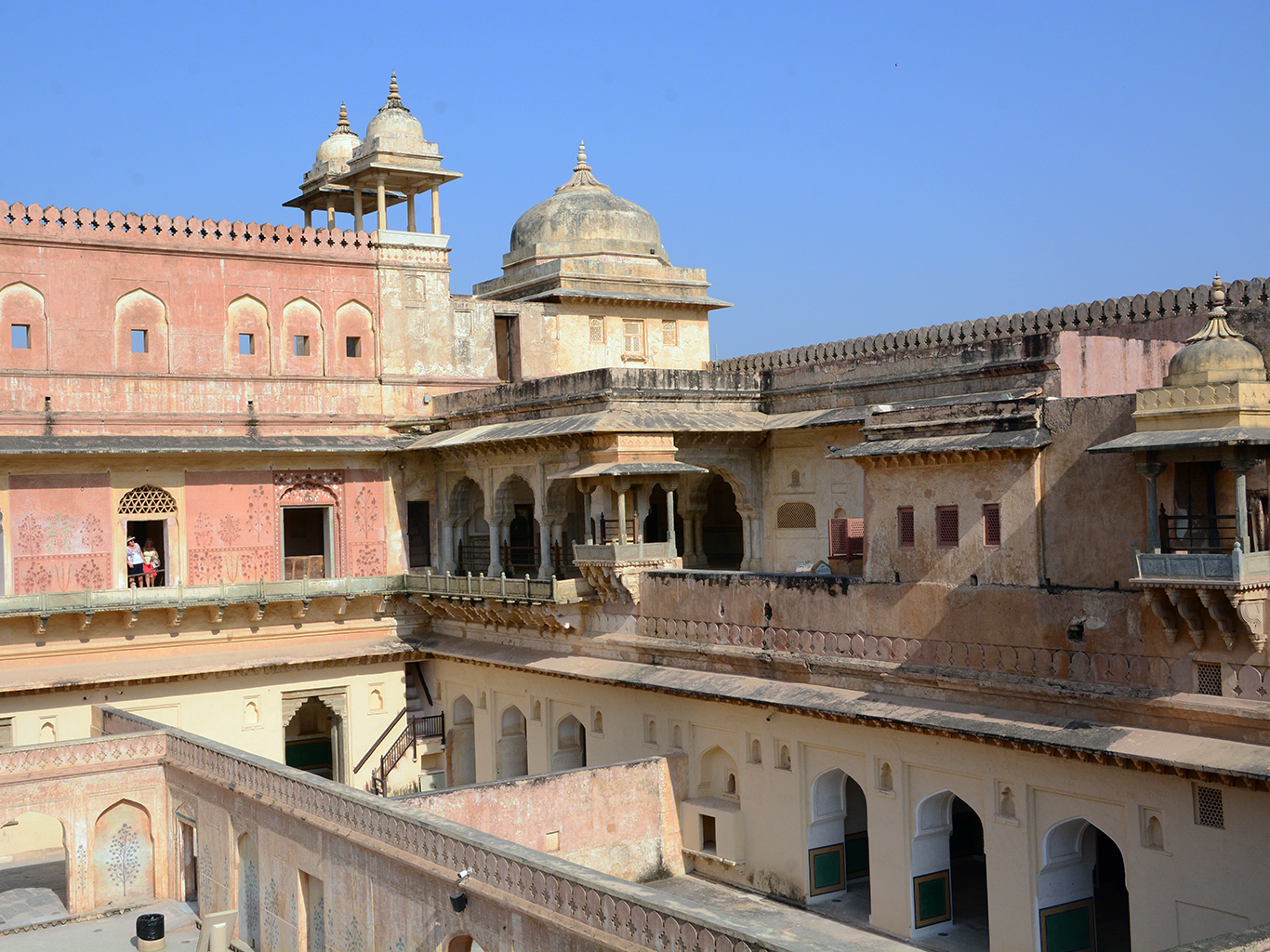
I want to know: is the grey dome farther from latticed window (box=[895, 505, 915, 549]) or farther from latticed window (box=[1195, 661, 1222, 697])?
latticed window (box=[1195, 661, 1222, 697])

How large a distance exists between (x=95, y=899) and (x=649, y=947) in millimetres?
9323

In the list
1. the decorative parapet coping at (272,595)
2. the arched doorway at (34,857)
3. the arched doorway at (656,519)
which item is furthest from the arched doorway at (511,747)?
the arched doorway at (34,857)

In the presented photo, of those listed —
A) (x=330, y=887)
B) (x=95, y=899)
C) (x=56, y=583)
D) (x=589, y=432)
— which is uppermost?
(x=589, y=432)

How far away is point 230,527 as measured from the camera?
18.1m

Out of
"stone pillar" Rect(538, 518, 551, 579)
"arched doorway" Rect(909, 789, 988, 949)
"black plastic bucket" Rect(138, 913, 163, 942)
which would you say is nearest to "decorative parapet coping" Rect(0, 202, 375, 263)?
"stone pillar" Rect(538, 518, 551, 579)

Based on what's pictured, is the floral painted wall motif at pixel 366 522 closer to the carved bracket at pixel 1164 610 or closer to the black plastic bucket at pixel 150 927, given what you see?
the black plastic bucket at pixel 150 927

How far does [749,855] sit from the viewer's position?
44.9 ft

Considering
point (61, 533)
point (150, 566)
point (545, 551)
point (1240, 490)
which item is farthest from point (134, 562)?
point (1240, 490)

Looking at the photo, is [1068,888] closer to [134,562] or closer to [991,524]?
Answer: [991,524]

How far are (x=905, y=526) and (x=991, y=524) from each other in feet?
3.34

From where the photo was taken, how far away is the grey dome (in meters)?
22.2

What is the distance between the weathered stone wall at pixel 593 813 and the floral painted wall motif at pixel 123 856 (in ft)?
15.3

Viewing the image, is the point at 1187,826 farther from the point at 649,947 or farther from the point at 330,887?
the point at 330,887

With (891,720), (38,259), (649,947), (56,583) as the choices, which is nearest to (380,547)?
→ (56,583)
